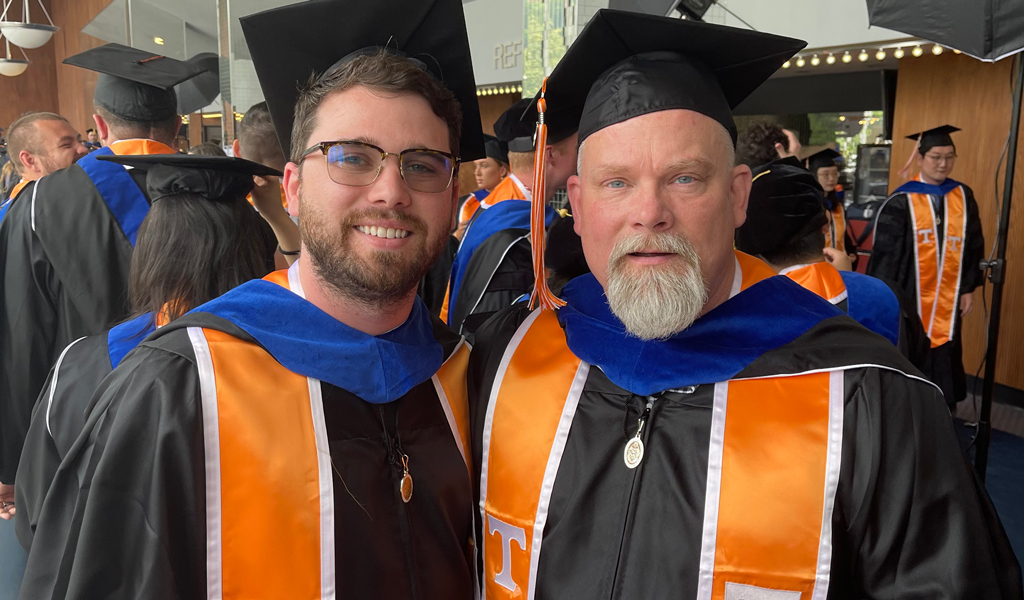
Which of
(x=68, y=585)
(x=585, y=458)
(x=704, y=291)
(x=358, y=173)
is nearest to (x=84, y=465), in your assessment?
(x=68, y=585)

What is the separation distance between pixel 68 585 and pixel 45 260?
2.28 meters

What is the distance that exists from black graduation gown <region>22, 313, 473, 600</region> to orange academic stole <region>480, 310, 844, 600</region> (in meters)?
0.13

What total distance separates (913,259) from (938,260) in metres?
0.18

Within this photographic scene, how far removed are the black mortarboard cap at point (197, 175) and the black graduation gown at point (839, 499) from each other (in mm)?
1304

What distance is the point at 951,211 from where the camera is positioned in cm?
598

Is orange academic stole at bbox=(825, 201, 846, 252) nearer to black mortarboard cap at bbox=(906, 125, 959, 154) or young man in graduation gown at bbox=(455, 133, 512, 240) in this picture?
black mortarboard cap at bbox=(906, 125, 959, 154)

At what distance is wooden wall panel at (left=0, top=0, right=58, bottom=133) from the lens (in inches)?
619

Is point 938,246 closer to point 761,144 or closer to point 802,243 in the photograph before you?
point 761,144

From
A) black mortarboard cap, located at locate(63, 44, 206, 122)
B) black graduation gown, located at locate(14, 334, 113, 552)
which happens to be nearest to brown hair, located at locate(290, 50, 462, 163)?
black graduation gown, located at locate(14, 334, 113, 552)

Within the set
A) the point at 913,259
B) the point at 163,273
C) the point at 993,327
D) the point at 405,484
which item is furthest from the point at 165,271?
the point at 913,259

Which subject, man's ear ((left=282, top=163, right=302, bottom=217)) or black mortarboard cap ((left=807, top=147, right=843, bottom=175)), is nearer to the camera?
man's ear ((left=282, top=163, right=302, bottom=217))

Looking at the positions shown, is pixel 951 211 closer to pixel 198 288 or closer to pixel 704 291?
pixel 704 291

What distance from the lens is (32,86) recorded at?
16.0 m

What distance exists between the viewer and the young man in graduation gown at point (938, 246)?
19.6ft
